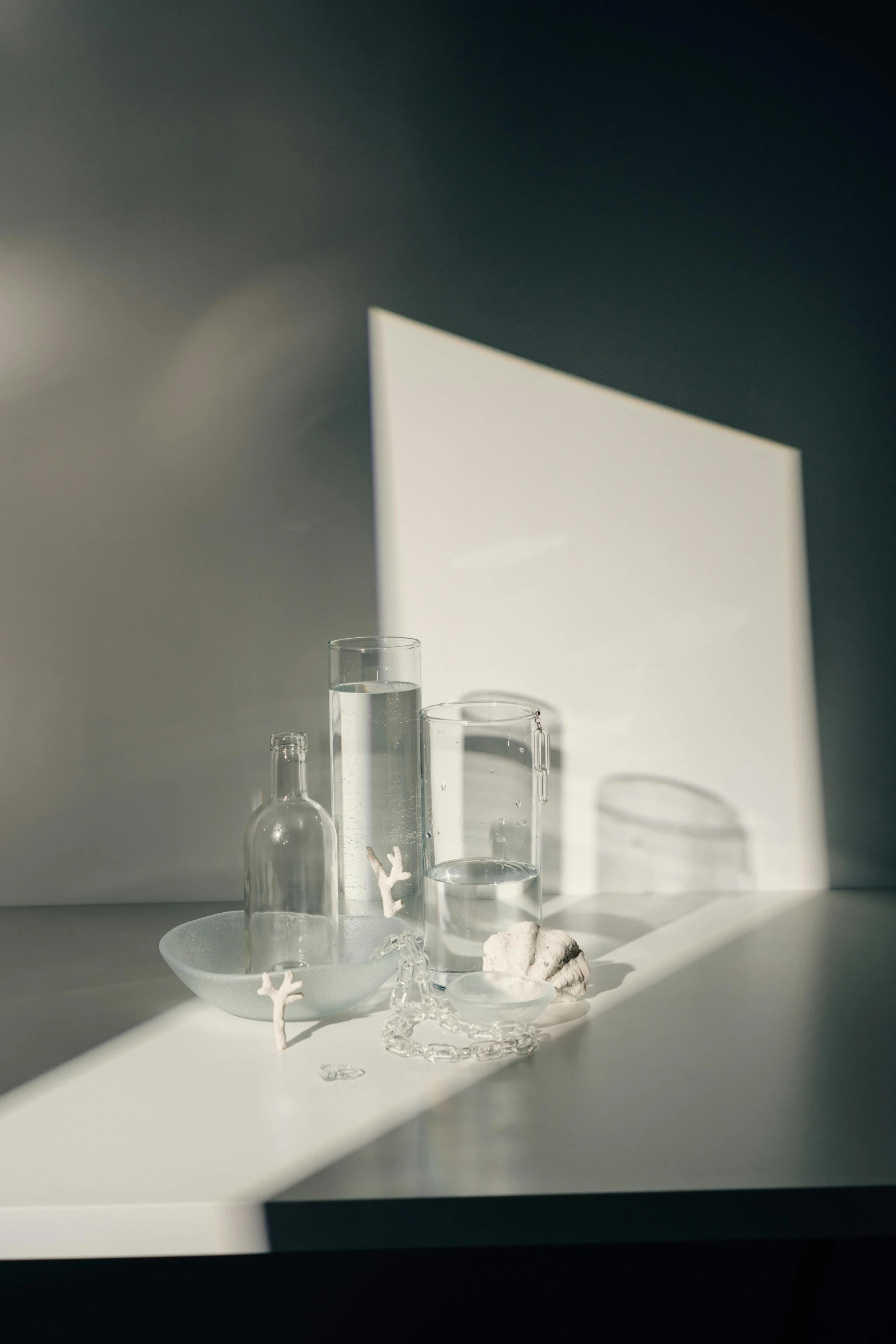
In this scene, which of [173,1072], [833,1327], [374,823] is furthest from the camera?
[833,1327]

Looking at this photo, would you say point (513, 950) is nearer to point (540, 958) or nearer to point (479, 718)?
point (540, 958)

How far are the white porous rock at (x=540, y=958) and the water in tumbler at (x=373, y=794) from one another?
0.18 metres

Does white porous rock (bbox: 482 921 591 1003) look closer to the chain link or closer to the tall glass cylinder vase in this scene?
the chain link

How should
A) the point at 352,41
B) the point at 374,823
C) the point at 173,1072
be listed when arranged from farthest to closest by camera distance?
the point at 352,41 → the point at 374,823 → the point at 173,1072

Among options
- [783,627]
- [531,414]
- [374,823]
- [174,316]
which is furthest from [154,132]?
[783,627]

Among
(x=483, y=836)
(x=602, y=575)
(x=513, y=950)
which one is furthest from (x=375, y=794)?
(x=602, y=575)

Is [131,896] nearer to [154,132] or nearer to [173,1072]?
[173,1072]

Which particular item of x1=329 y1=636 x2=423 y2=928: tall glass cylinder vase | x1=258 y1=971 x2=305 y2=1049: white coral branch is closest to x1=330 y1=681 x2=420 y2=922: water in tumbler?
x1=329 y1=636 x2=423 y2=928: tall glass cylinder vase

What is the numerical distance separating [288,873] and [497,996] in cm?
25

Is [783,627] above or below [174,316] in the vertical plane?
below

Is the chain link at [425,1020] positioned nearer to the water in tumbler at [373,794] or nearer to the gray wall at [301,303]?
the water in tumbler at [373,794]

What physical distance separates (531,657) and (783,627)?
0.32 m

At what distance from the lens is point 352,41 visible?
4.63ft

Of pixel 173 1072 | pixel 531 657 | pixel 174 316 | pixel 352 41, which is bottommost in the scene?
pixel 173 1072
